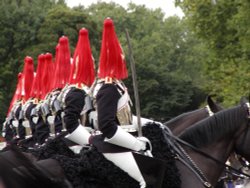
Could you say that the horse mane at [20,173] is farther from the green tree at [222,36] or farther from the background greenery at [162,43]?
the green tree at [222,36]

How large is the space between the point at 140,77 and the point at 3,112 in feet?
50.7

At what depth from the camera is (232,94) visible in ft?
75.6

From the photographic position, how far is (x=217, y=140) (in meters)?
7.10

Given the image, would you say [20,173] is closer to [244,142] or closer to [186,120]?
[244,142]

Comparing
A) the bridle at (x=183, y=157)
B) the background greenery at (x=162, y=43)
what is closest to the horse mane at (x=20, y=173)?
the bridle at (x=183, y=157)

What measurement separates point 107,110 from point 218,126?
134 centimetres

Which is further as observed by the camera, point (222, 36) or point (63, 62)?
point (222, 36)

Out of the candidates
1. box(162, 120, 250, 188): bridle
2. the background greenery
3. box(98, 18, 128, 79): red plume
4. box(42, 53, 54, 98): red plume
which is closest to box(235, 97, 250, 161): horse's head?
box(162, 120, 250, 188): bridle

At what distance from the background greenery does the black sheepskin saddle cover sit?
1162 mm

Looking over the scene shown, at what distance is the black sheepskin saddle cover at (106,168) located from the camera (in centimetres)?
624

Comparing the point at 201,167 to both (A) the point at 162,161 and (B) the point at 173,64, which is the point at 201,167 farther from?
(B) the point at 173,64

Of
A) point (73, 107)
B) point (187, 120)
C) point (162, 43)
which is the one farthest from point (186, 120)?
point (162, 43)

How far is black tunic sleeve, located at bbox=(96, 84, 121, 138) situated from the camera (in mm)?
6320

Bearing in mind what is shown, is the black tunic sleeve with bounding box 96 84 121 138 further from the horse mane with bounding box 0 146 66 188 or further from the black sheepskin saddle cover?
the horse mane with bounding box 0 146 66 188
